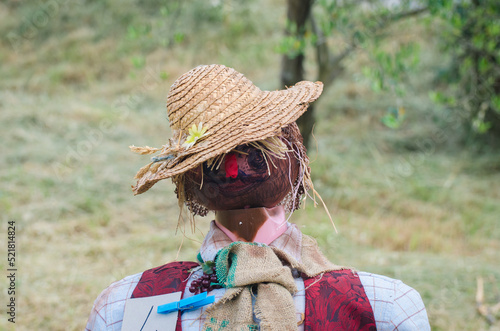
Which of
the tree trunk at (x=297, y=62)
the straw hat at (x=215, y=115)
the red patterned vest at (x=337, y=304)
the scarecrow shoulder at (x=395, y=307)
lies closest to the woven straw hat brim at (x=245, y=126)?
the straw hat at (x=215, y=115)

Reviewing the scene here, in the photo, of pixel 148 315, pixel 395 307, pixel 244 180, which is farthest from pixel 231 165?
pixel 395 307

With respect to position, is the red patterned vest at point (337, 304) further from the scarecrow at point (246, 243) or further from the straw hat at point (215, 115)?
the straw hat at point (215, 115)

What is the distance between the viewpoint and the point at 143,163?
20.4 feet

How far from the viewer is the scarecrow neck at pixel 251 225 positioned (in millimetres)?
1339

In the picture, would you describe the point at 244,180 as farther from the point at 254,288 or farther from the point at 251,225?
the point at 254,288

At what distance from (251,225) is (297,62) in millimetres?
3617

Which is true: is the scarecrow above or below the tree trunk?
below

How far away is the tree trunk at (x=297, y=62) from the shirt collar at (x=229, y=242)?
3312 mm

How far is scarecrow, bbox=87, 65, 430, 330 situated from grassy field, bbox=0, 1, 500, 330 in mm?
137

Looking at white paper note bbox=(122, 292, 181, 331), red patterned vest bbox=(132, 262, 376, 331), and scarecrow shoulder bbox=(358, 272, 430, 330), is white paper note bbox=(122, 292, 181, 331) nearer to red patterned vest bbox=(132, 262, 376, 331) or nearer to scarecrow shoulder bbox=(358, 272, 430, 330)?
red patterned vest bbox=(132, 262, 376, 331)

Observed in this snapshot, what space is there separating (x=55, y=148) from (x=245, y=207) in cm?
526

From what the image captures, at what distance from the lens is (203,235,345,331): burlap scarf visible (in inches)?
45.1

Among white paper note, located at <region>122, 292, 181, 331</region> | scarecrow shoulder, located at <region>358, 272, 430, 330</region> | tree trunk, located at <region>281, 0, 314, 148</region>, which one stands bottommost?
scarecrow shoulder, located at <region>358, 272, 430, 330</region>

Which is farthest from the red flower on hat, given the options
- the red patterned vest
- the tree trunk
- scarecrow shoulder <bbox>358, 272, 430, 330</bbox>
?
the tree trunk
